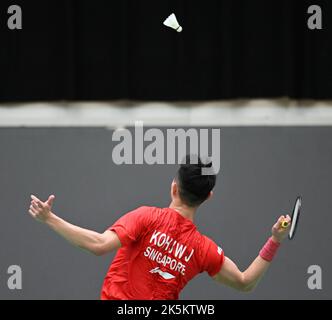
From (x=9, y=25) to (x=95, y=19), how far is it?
1.69 ft

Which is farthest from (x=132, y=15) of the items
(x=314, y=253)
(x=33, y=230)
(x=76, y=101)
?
(x=314, y=253)

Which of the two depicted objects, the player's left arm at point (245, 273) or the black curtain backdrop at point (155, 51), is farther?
the black curtain backdrop at point (155, 51)

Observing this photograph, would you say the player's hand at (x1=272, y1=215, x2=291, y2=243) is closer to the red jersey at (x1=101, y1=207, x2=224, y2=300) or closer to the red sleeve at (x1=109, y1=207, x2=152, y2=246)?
the red jersey at (x1=101, y1=207, x2=224, y2=300)

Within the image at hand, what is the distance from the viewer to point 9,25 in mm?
4051

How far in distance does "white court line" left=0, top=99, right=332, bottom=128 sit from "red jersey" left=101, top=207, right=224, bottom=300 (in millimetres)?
1587

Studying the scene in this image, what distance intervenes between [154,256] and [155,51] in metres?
1.85

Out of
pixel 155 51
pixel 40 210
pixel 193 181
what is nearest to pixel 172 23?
pixel 155 51

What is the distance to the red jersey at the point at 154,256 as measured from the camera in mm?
2490

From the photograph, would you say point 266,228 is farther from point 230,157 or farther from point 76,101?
point 76,101

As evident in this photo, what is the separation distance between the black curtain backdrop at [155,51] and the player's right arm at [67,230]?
6.13 ft

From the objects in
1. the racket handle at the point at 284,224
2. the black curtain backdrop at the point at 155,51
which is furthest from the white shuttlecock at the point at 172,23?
the racket handle at the point at 284,224

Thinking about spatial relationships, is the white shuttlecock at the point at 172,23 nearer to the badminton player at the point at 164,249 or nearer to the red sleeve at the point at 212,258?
the badminton player at the point at 164,249

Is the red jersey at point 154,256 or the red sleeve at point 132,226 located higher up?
the red sleeve at point 132,226

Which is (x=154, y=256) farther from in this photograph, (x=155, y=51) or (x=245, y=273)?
(x=155, y=51)
